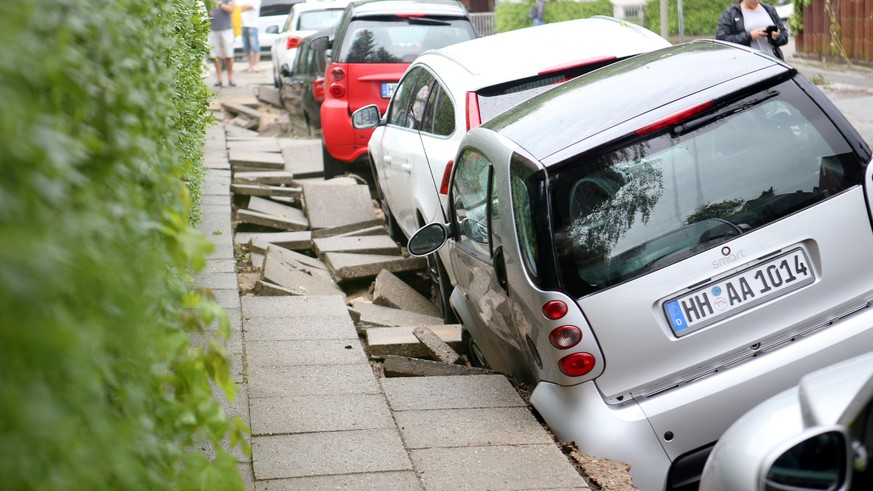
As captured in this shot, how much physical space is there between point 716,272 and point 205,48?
16.4 ft

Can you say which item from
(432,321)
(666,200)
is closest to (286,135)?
(432,321)

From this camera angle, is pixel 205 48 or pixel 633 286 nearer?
pixel 633 286

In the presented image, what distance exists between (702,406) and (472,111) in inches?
123

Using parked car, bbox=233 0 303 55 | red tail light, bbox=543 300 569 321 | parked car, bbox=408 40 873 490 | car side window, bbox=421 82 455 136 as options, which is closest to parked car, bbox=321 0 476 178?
car side window, bbox=421 82 455 136

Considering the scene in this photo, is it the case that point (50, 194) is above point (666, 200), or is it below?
above

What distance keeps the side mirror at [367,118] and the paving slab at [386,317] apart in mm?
2131

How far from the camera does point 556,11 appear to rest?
39.2 meters

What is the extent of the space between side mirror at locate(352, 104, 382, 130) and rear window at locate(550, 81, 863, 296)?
5.44m

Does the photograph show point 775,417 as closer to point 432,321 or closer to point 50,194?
point 50,194

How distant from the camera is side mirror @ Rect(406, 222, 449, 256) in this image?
621 cm

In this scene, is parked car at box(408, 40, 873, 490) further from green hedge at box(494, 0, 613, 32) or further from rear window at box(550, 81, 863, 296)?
green hedge at box(494, 0, 613, 32)

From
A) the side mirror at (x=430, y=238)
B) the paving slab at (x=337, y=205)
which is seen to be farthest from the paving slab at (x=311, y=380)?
the paving slab at (x=337, y=205)

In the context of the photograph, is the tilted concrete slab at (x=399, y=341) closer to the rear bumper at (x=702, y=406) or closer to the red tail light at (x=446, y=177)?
the red tail light at (x=446, y=177)

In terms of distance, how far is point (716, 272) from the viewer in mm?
4523
